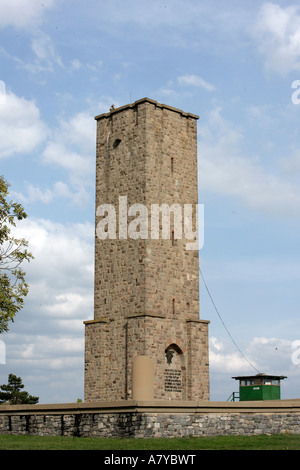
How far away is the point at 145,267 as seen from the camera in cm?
3450

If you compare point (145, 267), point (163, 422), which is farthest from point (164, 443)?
point (145, 267)

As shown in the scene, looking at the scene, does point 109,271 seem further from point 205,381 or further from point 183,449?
point 183,449

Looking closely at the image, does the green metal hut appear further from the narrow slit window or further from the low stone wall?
the narrow slit window

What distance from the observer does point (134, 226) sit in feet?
116

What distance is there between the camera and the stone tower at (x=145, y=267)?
3450 cm

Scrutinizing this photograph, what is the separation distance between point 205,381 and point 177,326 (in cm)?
325

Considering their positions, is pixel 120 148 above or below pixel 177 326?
above

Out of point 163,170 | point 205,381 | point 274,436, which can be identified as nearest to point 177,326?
point 205,381

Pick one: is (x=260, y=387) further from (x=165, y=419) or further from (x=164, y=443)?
(x=164, y=443)

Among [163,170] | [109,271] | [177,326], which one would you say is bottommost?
[177,326]

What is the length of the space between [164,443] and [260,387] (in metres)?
18.7

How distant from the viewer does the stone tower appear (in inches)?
1358

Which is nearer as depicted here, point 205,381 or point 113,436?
point 113,436

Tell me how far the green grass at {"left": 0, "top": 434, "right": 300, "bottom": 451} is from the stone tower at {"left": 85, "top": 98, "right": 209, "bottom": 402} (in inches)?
363
